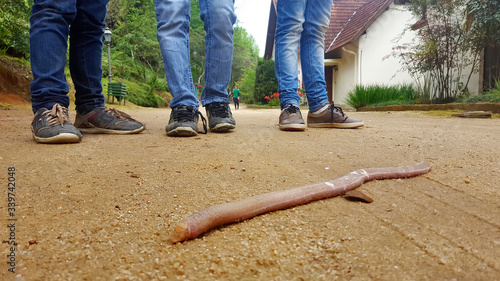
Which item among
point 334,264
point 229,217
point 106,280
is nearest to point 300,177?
point 229,217

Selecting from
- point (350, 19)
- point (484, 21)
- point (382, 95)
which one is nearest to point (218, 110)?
point (484, 21)

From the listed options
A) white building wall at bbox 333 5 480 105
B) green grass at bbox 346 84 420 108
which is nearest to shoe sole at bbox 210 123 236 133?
green grass at bbox 346 84 420 108

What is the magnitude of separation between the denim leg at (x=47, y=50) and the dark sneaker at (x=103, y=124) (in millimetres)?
348

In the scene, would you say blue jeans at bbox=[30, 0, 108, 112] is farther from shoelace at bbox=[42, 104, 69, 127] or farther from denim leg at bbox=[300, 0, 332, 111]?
denim leg at bbox=[300, 0, 332, 111]

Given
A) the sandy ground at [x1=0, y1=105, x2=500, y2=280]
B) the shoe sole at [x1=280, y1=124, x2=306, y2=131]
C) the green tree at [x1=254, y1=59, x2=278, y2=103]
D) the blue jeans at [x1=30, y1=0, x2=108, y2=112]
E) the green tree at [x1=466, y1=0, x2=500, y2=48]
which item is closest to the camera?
the sandy ground at [x1=0, y1=105, x2=500, y2=280]

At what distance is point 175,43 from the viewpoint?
2.44 meters

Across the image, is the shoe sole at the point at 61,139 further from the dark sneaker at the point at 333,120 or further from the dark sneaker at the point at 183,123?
the dark sneaker at the point at 333,120

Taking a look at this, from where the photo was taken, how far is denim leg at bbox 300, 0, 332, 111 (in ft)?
10.00

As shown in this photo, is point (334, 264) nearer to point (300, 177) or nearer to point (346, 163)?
point (300, 177)

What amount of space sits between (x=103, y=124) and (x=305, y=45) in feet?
6.00

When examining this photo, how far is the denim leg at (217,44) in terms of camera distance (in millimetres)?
2518

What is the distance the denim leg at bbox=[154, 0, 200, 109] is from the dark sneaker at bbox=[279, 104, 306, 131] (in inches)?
29.2

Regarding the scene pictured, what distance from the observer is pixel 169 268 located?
679 millimetres

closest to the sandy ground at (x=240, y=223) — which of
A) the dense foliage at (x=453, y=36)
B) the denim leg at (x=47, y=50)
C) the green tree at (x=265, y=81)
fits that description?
the denim leg at (x=47, y=50)
